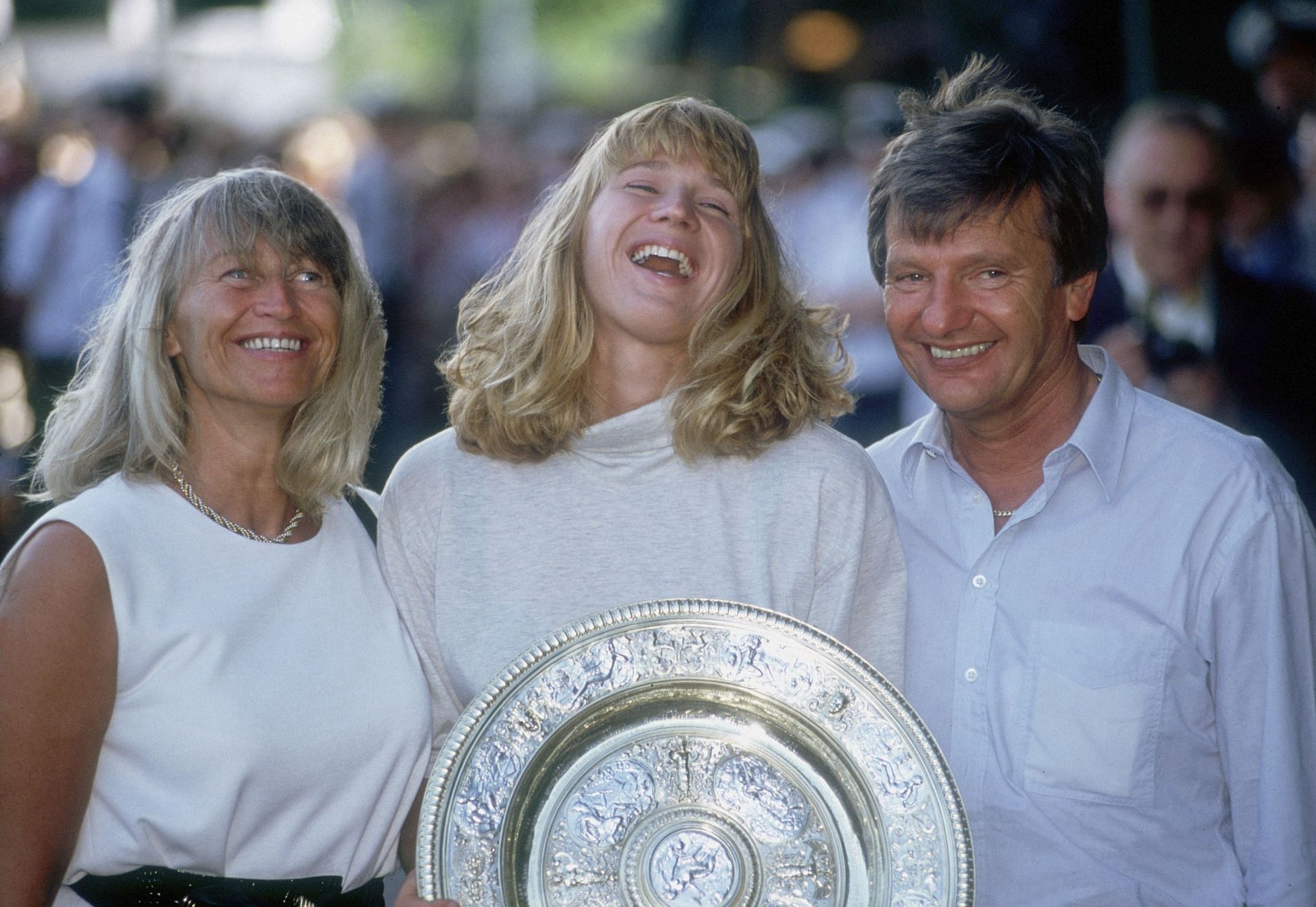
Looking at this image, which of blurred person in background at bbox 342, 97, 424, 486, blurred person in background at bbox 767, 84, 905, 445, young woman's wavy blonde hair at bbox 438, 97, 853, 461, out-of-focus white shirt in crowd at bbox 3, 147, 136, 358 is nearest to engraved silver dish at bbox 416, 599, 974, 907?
young woman's wavy blonde hair at bbox 438, 97, 853, 461

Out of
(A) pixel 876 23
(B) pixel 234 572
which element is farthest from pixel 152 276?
(A) pixel 876 23

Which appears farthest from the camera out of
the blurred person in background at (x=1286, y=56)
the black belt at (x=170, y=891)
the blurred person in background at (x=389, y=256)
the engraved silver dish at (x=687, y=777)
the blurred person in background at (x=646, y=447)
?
the blurred person in background at (x=389, y=256)

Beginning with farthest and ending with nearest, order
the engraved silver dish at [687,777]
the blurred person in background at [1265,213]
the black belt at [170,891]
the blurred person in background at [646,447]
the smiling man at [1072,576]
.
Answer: the blurred person in background at [1265,213] < the blurred person in background at [646,447] < the smiling man at [1072,576] < the black belt at [170,891] < the engraved silver dish at [687,777]

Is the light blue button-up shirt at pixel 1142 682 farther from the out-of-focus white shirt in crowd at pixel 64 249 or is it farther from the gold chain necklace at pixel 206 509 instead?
the out-of-focus white shirt in crowd at pixel 64 249

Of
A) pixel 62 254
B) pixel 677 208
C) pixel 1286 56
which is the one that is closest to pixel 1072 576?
pixel 677 208

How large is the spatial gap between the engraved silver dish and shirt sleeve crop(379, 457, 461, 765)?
1.49ft

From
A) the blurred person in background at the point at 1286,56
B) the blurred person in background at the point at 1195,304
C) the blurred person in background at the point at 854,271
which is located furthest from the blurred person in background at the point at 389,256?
the blurred person in background at the point at 1286,56

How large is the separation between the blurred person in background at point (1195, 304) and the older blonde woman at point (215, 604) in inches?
98.2

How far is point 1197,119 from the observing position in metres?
4.83

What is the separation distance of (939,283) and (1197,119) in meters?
2.52

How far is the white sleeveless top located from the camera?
8.04ft

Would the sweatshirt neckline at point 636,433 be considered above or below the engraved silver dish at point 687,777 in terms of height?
above

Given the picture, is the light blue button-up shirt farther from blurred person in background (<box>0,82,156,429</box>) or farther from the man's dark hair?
blurred person in background (<box>0,82,156,429</box>)

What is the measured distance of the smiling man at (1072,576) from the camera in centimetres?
256
